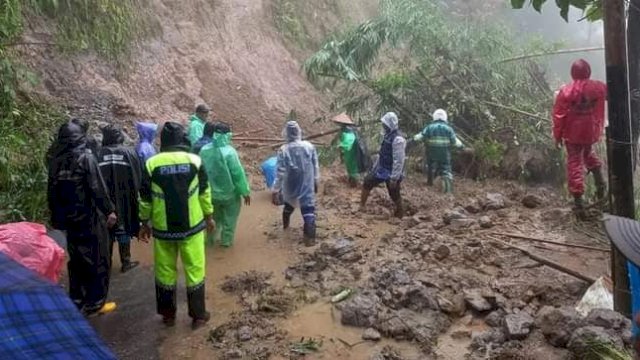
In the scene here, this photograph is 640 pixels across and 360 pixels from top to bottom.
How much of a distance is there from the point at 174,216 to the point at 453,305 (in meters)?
2.31

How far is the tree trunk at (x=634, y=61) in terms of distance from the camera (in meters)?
4.25

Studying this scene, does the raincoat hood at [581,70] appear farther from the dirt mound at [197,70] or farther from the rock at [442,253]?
the dirt mound at [197,70]

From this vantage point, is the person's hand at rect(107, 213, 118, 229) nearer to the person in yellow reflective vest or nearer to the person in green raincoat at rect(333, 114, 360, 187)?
the person in yellow reflective vest

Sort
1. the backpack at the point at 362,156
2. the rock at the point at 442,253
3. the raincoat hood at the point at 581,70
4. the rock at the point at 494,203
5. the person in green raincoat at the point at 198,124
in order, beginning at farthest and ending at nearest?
the backpack at the point at 362,156, the person in green raincoat at the point at 198,124, the rock at the point at 494,203, the raincoat hood at the point at 581,70, the rock at the point at 442,253

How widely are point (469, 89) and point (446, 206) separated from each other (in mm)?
3097

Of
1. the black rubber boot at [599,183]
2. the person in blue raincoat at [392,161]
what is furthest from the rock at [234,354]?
the black rubber boot at [599,183]

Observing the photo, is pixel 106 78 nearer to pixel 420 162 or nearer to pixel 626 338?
pixel 420 162

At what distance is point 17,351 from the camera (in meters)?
1.37

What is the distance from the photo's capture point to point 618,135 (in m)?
3.54

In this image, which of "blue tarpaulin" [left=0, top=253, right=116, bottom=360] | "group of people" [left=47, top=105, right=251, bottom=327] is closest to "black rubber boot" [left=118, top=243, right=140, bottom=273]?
"group of people" [left=47, top=105, right=251, bottom=327]

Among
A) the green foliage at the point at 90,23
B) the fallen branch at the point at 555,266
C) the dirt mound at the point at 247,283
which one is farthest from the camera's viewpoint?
the green foliage at the point at 90,23

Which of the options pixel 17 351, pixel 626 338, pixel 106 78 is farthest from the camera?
pixel 106 78

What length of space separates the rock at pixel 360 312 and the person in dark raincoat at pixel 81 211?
2007mm

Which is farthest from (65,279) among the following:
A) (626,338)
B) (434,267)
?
(626,338)
